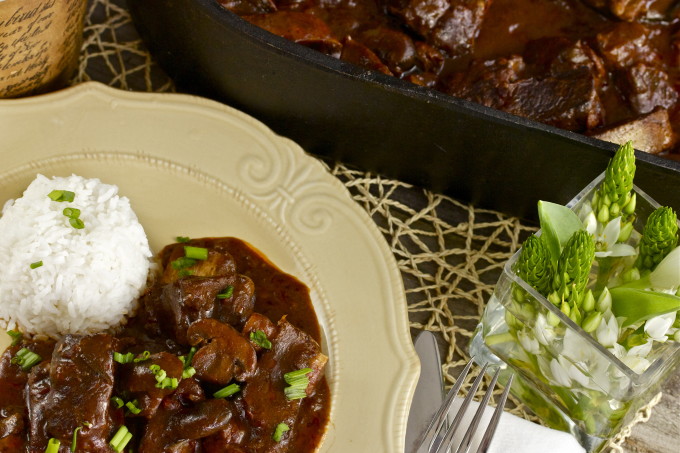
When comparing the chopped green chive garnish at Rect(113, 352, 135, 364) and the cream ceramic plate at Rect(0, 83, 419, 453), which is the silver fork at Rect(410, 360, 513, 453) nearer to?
the cream ceramic plate at Rect(0, 83, 419, 453)

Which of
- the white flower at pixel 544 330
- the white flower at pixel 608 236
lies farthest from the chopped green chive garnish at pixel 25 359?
the white flower at pixel 608 236

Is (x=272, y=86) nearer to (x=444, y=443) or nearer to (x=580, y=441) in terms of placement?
(x=444, y=443)

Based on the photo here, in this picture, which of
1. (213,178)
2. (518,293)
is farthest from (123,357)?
(518,293)

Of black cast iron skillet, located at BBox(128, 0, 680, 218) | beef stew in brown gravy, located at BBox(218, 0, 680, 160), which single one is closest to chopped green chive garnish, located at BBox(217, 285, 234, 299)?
black cast iron skillet, located at BBox(128, 0, 680, 218)

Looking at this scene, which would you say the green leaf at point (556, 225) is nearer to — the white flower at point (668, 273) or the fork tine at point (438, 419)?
the white flower at point (668, 273)

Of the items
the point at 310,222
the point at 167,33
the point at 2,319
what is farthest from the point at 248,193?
the point at 2,319
